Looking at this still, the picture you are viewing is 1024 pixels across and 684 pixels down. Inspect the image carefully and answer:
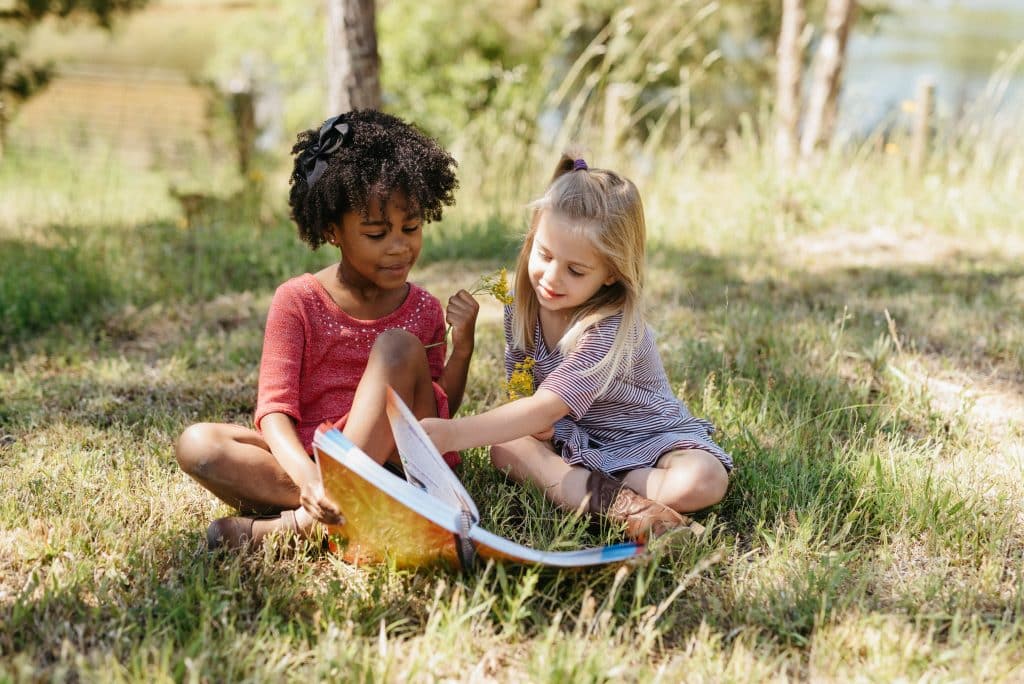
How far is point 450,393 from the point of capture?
2.50 m

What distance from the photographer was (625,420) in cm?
254

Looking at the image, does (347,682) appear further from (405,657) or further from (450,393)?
(450,393)

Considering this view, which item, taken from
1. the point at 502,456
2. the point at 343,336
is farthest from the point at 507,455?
the point at 343,336

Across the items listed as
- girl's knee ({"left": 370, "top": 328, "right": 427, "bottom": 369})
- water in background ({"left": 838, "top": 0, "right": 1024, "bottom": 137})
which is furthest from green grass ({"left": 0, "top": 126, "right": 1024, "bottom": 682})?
water in background ({"left": 838, "top": 0, "right": 1024, "bottom": 137})

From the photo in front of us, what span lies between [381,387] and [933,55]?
29941mm

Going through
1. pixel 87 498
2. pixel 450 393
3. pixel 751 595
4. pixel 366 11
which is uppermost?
pixel 366 11

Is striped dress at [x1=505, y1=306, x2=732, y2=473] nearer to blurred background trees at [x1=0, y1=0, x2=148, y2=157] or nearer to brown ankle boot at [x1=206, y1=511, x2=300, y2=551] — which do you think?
brown ankle boot at [x1=206, y1=511, x2=300, y2=551]

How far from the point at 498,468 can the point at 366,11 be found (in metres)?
2.98

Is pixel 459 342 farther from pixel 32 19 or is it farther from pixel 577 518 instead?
pixel 32 19

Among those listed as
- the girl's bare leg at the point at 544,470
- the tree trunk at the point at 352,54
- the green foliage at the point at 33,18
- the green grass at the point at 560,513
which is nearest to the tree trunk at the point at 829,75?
the green grass at the point at 560,513

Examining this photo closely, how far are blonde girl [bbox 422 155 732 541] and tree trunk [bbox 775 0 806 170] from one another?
191 inches

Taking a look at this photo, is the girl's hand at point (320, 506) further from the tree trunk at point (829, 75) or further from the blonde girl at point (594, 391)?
the tree trunk at point (829, 75)

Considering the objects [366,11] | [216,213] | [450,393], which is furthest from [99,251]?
[450,393]

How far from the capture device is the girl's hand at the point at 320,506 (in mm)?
1915
